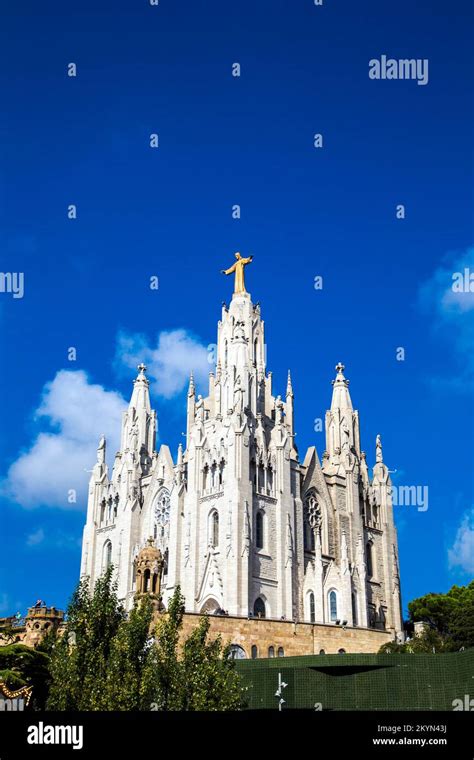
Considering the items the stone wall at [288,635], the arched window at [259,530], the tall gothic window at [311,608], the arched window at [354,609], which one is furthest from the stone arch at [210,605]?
the arched window at [354,609]

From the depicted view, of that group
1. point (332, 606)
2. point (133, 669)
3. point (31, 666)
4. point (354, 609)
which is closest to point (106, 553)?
point (332, 606)

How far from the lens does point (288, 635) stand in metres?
49.5

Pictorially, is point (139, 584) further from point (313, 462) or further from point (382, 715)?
point (382, 715)

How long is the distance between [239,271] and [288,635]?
31707 millimetres

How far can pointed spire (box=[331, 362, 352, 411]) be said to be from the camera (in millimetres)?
74812

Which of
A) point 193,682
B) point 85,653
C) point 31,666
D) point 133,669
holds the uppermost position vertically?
point 31,666

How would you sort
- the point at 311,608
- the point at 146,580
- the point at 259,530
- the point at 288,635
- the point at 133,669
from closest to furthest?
the point at 133,669 → the point at 288,635 → the point at 146,580 → the point at 259,530 → the point at 311,608

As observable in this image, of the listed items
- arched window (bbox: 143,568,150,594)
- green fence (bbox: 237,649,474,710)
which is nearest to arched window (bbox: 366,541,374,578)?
arched window (bbox: 143,568,150,594)

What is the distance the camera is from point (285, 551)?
60250mm

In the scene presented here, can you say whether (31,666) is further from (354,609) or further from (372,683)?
(354,609)

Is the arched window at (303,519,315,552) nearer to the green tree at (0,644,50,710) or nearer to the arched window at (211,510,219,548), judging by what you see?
the arched window at (211,510,219,548)

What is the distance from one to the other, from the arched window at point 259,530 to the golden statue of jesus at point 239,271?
1890cm

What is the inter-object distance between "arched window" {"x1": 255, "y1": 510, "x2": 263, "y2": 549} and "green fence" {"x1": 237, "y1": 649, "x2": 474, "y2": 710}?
77.7 ft

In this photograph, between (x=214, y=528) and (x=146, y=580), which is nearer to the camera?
Result: (x=146, y=580)
